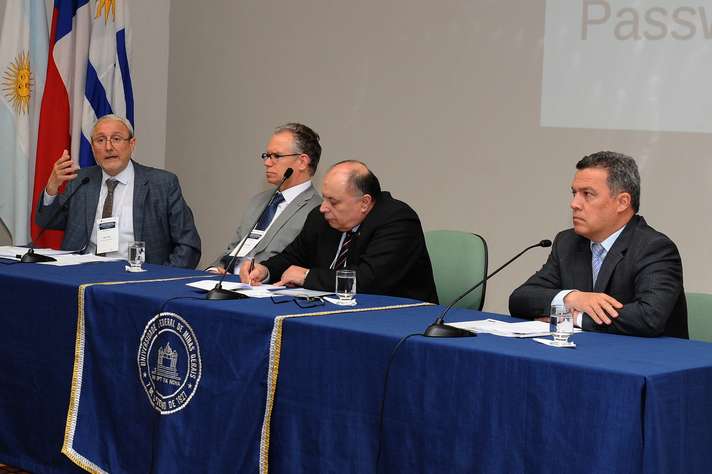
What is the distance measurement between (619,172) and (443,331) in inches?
34.0

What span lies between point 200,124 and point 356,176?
2917 millimetres

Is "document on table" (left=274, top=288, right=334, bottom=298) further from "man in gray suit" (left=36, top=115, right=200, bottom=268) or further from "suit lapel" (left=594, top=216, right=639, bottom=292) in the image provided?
"man in gray suit" (left=36, top=115, right=200, bottom=268)

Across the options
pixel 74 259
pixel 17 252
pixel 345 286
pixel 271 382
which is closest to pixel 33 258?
pixel 74 259

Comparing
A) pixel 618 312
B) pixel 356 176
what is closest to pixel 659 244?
pixel 618 312

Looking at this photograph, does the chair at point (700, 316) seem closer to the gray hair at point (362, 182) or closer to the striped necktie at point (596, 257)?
the striped necktie at point (596, 257)

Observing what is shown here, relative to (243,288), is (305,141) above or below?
above

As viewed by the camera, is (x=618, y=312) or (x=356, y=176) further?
(x=356, y=176)

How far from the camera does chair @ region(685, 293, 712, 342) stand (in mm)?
3016

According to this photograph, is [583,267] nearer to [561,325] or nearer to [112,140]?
[561,325]

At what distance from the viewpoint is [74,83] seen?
5.59m

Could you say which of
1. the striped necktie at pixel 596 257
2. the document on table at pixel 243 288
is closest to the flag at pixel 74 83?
the document on table at pixel 243 288

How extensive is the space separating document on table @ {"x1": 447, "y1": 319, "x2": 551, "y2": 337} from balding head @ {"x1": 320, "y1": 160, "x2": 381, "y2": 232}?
0.97m

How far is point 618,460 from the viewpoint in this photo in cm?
204

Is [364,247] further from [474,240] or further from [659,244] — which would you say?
[659,244]
